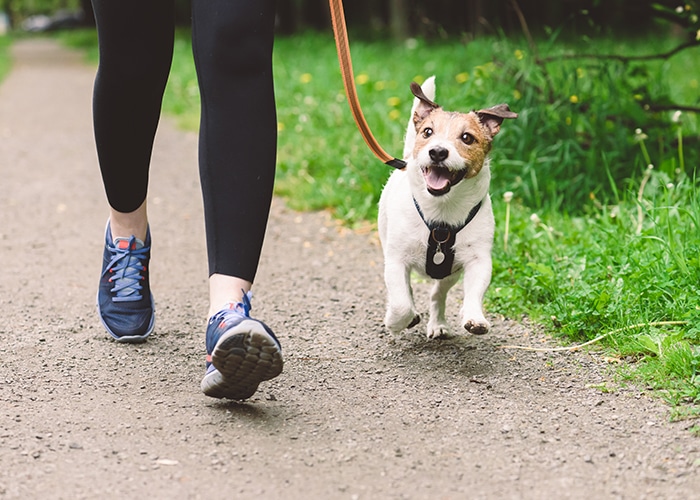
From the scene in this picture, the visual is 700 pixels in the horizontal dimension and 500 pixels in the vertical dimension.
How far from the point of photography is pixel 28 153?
25.0 feet

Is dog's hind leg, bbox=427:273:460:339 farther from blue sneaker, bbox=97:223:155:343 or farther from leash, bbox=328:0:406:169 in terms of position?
blue sneaker, bbox=97:223:155:343

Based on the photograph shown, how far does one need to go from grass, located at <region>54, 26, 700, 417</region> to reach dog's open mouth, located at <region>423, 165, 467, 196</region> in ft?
2.34

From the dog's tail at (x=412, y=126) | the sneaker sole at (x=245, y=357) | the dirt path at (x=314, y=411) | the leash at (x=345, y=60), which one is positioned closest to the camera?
the dirt path at (x=314, y=411)

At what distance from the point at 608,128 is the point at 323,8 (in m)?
19.9

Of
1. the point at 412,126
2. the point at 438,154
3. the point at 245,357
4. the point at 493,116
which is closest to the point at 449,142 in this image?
the point at 438,154

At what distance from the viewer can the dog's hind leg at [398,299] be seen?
9.98 ft

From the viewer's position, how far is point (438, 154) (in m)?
2.93

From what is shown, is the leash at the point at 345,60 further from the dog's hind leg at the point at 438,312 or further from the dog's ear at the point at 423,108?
the dog's hind leg at the point at 438,312

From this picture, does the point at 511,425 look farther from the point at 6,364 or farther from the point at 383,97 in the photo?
the point at 383,97

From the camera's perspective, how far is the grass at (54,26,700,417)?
3211mm

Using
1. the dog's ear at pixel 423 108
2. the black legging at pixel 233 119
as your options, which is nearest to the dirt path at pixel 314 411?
the black legging at pixel 233 119

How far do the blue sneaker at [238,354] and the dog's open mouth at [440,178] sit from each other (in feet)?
2.63

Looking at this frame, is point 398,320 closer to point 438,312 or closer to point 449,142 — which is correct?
point 438,312

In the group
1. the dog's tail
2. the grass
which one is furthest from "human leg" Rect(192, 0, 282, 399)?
the grass
